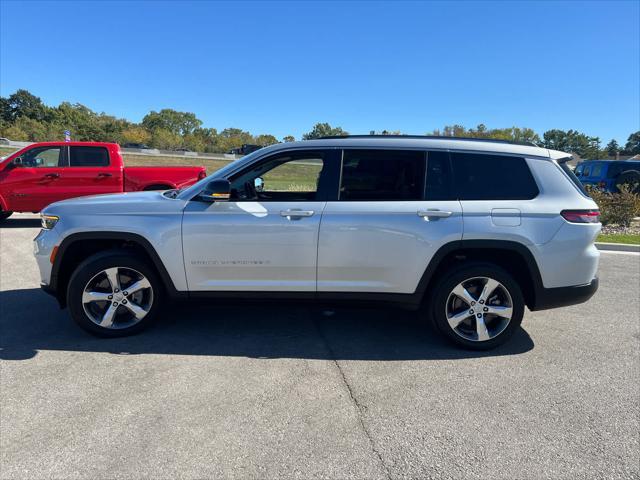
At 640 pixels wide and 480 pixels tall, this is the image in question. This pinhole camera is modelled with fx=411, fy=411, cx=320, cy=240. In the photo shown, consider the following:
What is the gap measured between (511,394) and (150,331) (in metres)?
3.19

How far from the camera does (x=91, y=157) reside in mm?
9781

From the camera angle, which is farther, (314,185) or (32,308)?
(32,308)

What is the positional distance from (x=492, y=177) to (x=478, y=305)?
1.14m

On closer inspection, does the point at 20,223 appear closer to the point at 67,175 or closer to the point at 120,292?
the point at 67,175

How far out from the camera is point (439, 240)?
3.52 meters

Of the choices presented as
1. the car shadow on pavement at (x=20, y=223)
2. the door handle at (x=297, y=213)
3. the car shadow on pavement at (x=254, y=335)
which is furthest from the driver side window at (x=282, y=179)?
the car shadow on pavement at (x=20, y=223)

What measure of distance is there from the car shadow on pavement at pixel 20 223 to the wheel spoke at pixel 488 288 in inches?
402

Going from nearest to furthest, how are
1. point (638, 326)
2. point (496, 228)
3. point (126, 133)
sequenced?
point (496, 228), point (638, 326), point (126, 133)

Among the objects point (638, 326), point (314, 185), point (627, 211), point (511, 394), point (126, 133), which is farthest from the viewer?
point (126, 133)

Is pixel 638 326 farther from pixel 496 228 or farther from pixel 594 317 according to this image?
pixel 496 228

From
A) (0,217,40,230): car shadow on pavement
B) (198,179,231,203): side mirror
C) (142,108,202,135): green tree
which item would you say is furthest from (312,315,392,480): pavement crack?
(142,108,202,135): green tree

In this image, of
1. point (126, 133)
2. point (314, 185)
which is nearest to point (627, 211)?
point (314, 185)

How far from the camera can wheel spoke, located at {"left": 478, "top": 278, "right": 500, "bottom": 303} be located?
3598 mm

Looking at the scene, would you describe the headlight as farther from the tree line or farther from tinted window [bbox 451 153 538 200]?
the tree line
